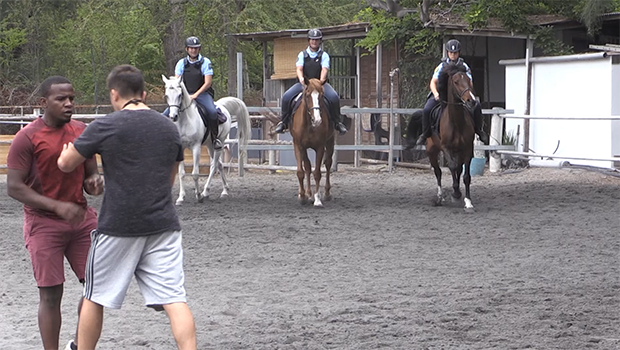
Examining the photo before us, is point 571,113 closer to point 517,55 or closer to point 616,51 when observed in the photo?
point 616,51

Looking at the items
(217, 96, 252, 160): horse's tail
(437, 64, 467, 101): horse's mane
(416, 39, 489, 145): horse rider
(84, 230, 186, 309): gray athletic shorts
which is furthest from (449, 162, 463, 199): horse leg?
(84, 230, 186, 309): gray athletic shorts

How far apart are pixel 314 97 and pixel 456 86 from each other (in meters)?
2.09

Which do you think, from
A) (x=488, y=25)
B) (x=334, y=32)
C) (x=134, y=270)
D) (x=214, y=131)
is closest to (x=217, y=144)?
(x=214, y=131)

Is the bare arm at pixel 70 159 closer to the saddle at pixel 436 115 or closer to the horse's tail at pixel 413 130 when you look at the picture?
the saddle at pixel 436 115

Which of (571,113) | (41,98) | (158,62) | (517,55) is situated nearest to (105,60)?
(158,62)

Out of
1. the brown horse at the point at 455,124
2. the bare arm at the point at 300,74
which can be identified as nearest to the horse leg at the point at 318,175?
the bare arm at the point at 300,74

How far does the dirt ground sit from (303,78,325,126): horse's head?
1.35 meters

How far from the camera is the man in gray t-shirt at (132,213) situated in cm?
471

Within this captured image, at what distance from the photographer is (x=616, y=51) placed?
57.6ft

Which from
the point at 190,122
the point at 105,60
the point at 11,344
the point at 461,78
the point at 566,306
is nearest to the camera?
the point at 11,344

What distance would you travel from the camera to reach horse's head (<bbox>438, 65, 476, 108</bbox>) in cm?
1248

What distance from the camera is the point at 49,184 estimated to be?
17.4 ft

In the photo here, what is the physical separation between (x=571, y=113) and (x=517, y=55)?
3875 mm

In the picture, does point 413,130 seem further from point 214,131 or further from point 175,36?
point 175,36
